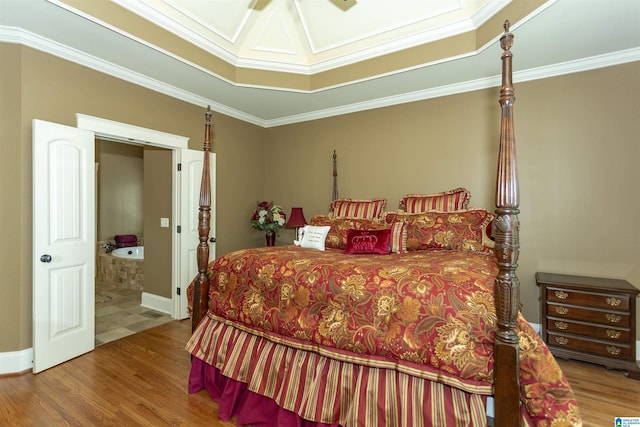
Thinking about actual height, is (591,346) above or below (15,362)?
above

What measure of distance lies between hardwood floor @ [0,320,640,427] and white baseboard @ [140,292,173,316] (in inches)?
39.6

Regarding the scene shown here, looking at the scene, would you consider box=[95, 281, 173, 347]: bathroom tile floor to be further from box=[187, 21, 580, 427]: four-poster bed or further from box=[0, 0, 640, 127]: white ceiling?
box=[0, 0, 640, 127]: white ceiling

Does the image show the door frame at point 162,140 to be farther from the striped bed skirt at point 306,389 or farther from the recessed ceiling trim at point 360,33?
the recessed ceiling trim at point 360,33

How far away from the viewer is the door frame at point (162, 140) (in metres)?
2.72

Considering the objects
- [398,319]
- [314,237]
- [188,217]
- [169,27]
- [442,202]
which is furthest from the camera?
[188,217]

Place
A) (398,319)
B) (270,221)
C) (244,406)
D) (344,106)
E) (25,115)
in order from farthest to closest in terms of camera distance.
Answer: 1. (270,221)
2. (344,106)
3. (25,115)
4. (244,406)
5. (398,319)

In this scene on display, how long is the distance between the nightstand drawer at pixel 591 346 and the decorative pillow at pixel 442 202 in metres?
1.30

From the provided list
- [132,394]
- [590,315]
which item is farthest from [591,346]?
[132,394]

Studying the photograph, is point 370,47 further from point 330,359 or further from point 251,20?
point 330,359

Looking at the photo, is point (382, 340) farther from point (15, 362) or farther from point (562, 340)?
point (15, 362)

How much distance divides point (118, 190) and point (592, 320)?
23.3 feet

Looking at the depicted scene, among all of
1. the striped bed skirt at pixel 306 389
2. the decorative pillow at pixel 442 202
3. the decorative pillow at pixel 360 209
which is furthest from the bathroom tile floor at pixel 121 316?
the decorative pillow at pixel 442 202

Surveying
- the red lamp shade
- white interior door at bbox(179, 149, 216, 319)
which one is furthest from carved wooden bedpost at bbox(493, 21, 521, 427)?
white interior door at bbox(179, 149, 216, 319)

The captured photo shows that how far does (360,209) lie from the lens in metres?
3.26
